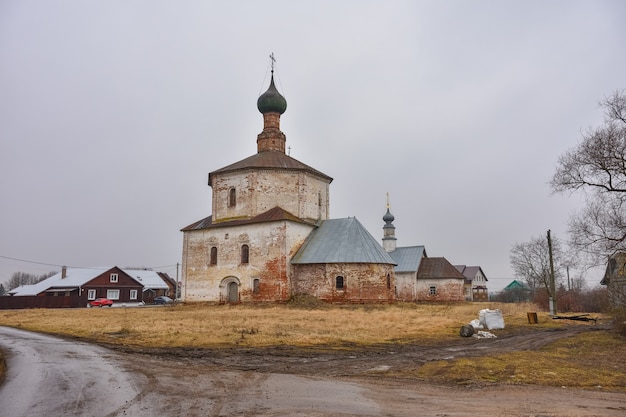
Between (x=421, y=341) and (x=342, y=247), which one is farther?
(x=342, y=247)

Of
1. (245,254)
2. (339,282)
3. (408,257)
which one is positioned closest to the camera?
(339,282)

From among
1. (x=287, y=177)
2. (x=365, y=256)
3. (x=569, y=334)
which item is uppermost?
(x=287, y=177)

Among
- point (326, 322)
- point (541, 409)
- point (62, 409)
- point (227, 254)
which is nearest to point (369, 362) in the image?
point (541, 409)

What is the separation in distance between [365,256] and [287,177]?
28.1 ft

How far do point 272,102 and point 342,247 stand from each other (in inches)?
542

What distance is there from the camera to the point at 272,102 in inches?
1535

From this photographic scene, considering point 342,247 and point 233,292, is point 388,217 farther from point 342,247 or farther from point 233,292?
point 233,292

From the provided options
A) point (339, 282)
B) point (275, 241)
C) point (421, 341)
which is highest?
point (275, 241)

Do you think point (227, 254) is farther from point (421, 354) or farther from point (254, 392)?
point (254, 392)

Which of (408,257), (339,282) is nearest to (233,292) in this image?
(339,282)

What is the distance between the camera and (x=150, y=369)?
30.7 ft

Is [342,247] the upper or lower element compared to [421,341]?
upper

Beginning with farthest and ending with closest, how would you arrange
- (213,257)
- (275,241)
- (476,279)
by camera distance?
1. (476,279)
2. (213,257)
3. (275,241)

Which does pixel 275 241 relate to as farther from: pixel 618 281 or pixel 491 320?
pixel 618 281
